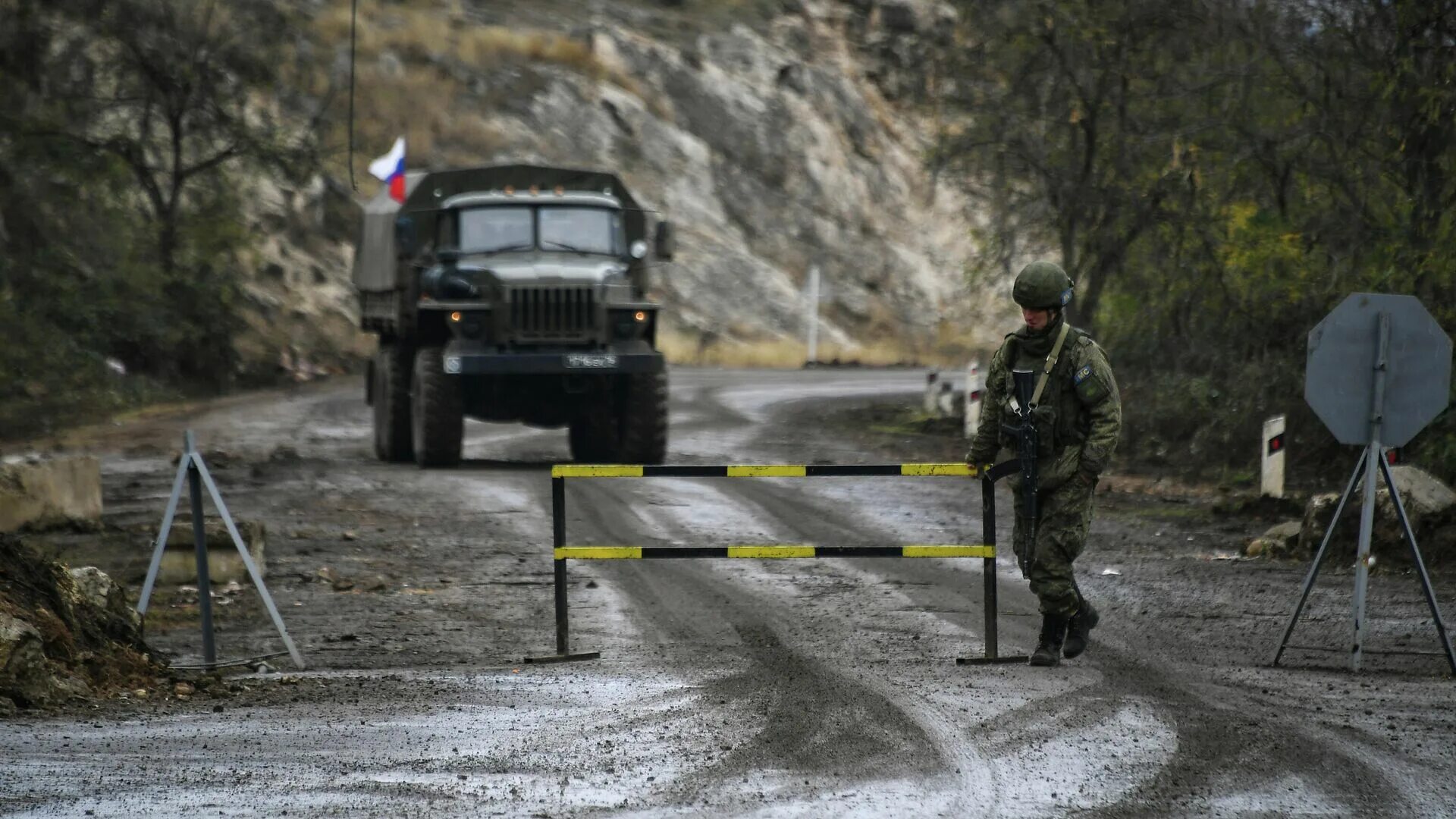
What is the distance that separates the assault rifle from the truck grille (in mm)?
9671

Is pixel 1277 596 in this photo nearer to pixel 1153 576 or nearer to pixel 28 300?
pixel 1153 576

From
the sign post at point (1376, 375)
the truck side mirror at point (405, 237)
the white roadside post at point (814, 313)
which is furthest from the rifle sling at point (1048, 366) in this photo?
the white roadside post at point (814, 313)

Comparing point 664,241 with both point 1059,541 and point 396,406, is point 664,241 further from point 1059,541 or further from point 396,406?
point 1059,541

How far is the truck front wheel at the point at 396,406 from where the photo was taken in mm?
18609

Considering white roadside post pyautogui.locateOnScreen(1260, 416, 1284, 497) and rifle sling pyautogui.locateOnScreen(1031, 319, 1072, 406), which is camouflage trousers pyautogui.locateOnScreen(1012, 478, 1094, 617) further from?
white roadside post pyautogui.locateOnScreen(1260, 416, 1284, 497)

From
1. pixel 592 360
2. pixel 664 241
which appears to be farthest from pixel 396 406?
pixel 664 241

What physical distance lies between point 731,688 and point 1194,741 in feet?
6.60

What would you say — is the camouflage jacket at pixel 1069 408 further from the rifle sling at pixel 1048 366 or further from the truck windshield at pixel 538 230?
the truck windshield at pixel 538 230

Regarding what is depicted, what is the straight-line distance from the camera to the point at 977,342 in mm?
52094

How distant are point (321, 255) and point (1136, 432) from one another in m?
22.9

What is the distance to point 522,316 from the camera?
56.4ft

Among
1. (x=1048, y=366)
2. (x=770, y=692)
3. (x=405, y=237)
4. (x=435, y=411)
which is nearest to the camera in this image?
(x=770, y=692)

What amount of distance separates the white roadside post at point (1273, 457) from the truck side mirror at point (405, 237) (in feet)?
27.6

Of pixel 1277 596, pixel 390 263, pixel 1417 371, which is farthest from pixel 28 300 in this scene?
pixel 1417 371
